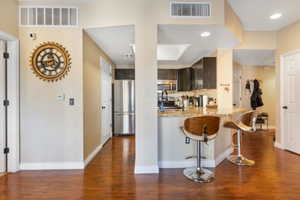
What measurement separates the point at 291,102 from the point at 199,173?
2.85 meters

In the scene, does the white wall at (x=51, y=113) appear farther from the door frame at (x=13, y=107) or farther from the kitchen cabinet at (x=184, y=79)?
the kitchen cabinet at (x=184, y=79)

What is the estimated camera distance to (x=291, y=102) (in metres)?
4.10

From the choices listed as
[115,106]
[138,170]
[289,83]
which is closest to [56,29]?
[138,170]

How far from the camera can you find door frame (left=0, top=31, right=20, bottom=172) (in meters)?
3.05

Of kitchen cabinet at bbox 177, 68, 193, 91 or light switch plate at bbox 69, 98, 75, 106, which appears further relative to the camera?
kitchen cabinet at bbox 177, 68, 193, 91

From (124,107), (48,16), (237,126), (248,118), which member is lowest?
(237,126)

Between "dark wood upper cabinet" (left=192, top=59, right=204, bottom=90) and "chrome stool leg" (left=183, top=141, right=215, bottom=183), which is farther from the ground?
"dark wood upper cabinet" (left=192, top=59, right=204, bottom=90)

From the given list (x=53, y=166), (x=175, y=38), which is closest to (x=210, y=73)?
(x=175, y=38)

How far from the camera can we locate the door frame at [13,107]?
3053mm

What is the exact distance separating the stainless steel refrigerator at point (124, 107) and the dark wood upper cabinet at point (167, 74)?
4.11 feet

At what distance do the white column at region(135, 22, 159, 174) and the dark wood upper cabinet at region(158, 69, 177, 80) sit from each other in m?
3.60

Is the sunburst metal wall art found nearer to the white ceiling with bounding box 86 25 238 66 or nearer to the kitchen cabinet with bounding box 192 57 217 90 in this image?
the white ceiling with bounding box 86 25 238 66

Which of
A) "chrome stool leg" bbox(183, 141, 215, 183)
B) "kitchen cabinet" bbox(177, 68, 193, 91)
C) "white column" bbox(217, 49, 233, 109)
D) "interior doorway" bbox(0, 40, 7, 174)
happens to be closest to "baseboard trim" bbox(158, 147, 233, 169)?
"chrome stool leg" bbox(183, 141, 215, 183)

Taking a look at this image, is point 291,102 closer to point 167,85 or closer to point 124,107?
point 167,85
